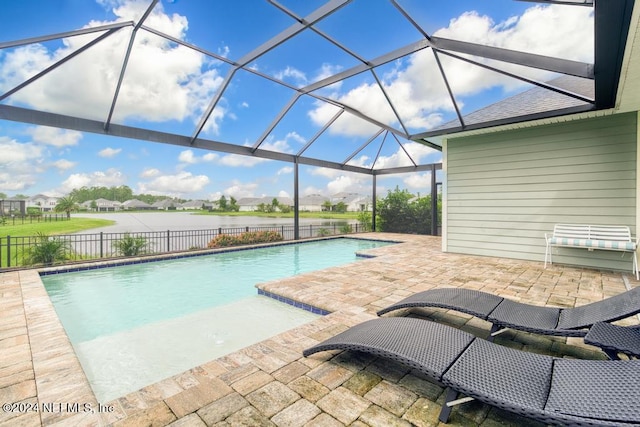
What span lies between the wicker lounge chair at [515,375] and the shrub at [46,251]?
766 centimetres

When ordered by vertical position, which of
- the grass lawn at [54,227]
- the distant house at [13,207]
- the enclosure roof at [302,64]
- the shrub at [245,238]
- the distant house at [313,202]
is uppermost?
the enclosure roof at [302,64]

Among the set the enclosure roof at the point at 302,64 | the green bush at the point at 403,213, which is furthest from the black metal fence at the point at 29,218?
the green bush at the point at 403,213

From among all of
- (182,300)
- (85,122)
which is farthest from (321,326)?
(85,122)

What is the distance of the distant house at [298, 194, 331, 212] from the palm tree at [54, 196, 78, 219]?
703cm

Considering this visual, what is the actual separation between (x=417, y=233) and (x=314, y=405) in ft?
43.8

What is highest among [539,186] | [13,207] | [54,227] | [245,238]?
[539,186]

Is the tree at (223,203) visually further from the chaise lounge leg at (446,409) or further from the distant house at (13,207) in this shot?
the chaise lounge leg at (446,409)

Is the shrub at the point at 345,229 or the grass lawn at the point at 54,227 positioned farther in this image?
the shrub at the point at 345,229

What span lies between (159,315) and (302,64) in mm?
5727

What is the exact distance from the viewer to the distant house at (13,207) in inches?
285

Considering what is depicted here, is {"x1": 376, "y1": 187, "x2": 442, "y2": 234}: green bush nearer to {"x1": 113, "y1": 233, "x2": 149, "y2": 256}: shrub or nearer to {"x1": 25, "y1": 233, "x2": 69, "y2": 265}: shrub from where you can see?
{"x1": 113, "y1": 233, "x2": 149, "y2": 256}: shrub

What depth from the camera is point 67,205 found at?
8664 millimetres

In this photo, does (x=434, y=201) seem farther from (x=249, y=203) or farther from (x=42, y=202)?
(x=42, y=202)

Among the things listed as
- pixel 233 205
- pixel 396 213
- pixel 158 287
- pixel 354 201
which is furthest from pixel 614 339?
pixel 354 201
